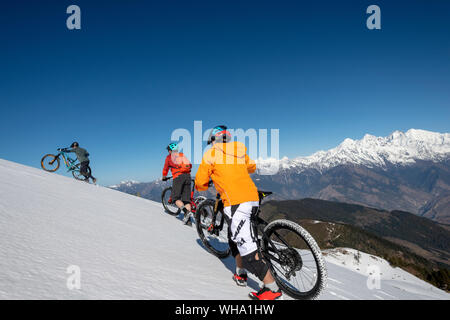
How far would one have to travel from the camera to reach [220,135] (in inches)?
173

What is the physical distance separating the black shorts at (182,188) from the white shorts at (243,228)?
4796 millimetres

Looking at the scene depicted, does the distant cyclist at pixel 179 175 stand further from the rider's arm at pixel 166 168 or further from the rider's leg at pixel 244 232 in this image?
the rider's leg at pixel 244 232

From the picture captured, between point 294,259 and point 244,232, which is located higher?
point 244,232

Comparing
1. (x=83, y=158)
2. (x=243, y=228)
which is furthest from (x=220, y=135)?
(x=83, y=158)

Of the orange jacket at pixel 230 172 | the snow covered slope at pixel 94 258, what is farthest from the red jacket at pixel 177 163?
the orange jacket at pixel 230 172

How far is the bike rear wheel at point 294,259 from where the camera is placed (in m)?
3.77

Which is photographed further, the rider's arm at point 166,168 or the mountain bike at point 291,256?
the rider's arm at point 166,168

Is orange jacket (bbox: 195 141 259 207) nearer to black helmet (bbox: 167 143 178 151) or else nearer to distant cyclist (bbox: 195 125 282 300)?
distant cyclist (bbox: 195 125 282 300)

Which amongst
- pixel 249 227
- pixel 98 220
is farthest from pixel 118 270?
pixel 98 220

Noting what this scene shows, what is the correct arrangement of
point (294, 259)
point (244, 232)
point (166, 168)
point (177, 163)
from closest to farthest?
point (244, 232) < point (294, 259) < point (177, 163) < point (166, 168)

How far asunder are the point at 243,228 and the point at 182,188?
517 cm

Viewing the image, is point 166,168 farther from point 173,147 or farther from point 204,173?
point 204,173
